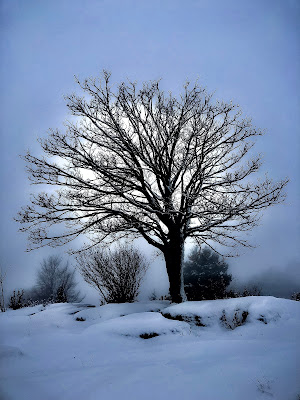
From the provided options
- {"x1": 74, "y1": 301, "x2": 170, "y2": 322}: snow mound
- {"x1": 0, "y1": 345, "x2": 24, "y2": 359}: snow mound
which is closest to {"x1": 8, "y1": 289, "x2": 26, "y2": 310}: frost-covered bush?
{"x1": 74, "y1": 301, "x2": 170, "y2": 322}: snow mound

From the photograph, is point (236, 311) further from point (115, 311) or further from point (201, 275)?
point (201, 275)

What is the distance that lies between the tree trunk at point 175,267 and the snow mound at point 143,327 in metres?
2.60

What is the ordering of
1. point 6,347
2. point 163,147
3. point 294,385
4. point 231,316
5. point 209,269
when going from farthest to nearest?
point 209,269
point 163,147
point 231,316
point 6,347
point 294,385

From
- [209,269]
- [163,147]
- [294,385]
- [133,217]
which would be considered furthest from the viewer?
[209,269]

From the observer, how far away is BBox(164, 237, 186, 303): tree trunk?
752 centimetres

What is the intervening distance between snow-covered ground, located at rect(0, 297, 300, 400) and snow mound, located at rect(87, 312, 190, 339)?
0.02 m

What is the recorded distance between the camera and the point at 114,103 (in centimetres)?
790

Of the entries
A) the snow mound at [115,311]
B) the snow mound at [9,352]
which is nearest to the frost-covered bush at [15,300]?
the snow mound at [115,311]

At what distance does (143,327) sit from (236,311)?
202 centimetres

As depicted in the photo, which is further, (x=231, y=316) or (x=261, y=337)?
(x=231, y=316)

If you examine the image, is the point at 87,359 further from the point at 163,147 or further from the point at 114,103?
the point at 114,103

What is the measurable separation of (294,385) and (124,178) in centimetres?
646

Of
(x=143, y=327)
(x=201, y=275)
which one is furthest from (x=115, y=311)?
(x=201, y=275)

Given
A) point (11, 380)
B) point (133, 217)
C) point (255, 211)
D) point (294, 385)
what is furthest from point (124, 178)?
point (294, 385)
